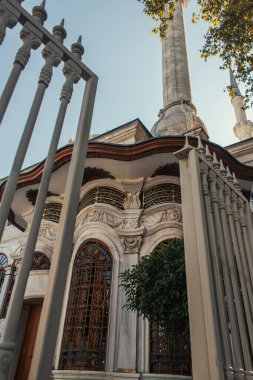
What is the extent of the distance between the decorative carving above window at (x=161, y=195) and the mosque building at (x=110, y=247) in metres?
0.03

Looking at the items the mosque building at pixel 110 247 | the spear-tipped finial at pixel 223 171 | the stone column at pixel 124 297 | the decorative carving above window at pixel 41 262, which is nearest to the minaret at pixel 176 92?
the mosque building at pixel 110 247

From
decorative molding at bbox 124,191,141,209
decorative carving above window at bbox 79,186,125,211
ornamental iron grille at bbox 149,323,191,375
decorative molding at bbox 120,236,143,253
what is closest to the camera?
ornamental iron grille at bbox 149,323,191,375

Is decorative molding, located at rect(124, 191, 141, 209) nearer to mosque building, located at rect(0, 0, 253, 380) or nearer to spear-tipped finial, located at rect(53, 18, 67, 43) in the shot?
mosque building, located at rect(0, 0, 253, 380)

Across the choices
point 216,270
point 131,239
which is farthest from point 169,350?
point 216,270

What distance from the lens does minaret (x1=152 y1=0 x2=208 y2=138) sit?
13.3 metres

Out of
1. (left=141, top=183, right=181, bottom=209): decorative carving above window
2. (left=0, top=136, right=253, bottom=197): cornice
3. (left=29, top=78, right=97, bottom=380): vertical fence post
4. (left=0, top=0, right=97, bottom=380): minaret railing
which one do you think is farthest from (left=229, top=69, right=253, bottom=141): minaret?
(left=29, top=78, right=97, bottom=380): vertical fence post

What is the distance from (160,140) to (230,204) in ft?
17.5

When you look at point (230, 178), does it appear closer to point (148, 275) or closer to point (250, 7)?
point (148, 275)

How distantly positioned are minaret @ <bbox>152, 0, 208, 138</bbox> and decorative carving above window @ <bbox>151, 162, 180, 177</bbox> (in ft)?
13.3

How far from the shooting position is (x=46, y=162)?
1538 millimetres

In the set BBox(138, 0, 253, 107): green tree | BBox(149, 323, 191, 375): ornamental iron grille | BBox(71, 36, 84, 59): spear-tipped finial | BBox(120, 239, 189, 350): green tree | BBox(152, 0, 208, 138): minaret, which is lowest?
BBox(149, 323, 191, 375): ornamental iron grille

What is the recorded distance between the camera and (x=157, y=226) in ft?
26.4

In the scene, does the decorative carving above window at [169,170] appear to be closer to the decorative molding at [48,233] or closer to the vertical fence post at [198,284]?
the decorative molding at [48,233]

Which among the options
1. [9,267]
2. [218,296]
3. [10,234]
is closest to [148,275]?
[218,296]
